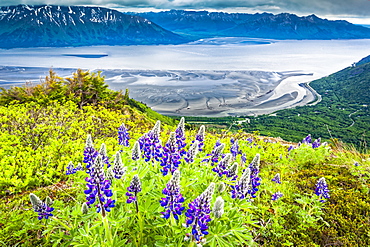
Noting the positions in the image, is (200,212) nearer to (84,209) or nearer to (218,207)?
(218,207)

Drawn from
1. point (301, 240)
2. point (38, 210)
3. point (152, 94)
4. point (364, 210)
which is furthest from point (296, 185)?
point (152, 94)

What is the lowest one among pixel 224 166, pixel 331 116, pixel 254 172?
pixel 331 116

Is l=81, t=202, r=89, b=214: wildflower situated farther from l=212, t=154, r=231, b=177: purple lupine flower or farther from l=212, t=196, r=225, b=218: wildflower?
l=212, t=154, r=231, b=177: purple lupine flower

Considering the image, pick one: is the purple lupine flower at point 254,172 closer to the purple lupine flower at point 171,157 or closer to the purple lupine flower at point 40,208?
the purple lupine flower at point 171,157

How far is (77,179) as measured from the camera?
4559 mm

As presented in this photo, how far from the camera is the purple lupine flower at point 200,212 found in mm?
2547

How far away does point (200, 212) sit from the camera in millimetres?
2594

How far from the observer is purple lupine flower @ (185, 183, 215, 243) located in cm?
255

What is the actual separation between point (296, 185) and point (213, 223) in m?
4.01

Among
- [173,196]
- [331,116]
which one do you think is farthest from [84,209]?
[331,116]

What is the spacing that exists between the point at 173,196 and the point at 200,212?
1.20ft

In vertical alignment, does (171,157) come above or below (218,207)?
above

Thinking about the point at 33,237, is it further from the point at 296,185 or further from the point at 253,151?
the point at 253,151

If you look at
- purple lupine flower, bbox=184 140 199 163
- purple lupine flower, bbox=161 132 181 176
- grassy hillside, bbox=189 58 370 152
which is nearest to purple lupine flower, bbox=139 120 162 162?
purple lupine flower, bbox=161 132 181 176
